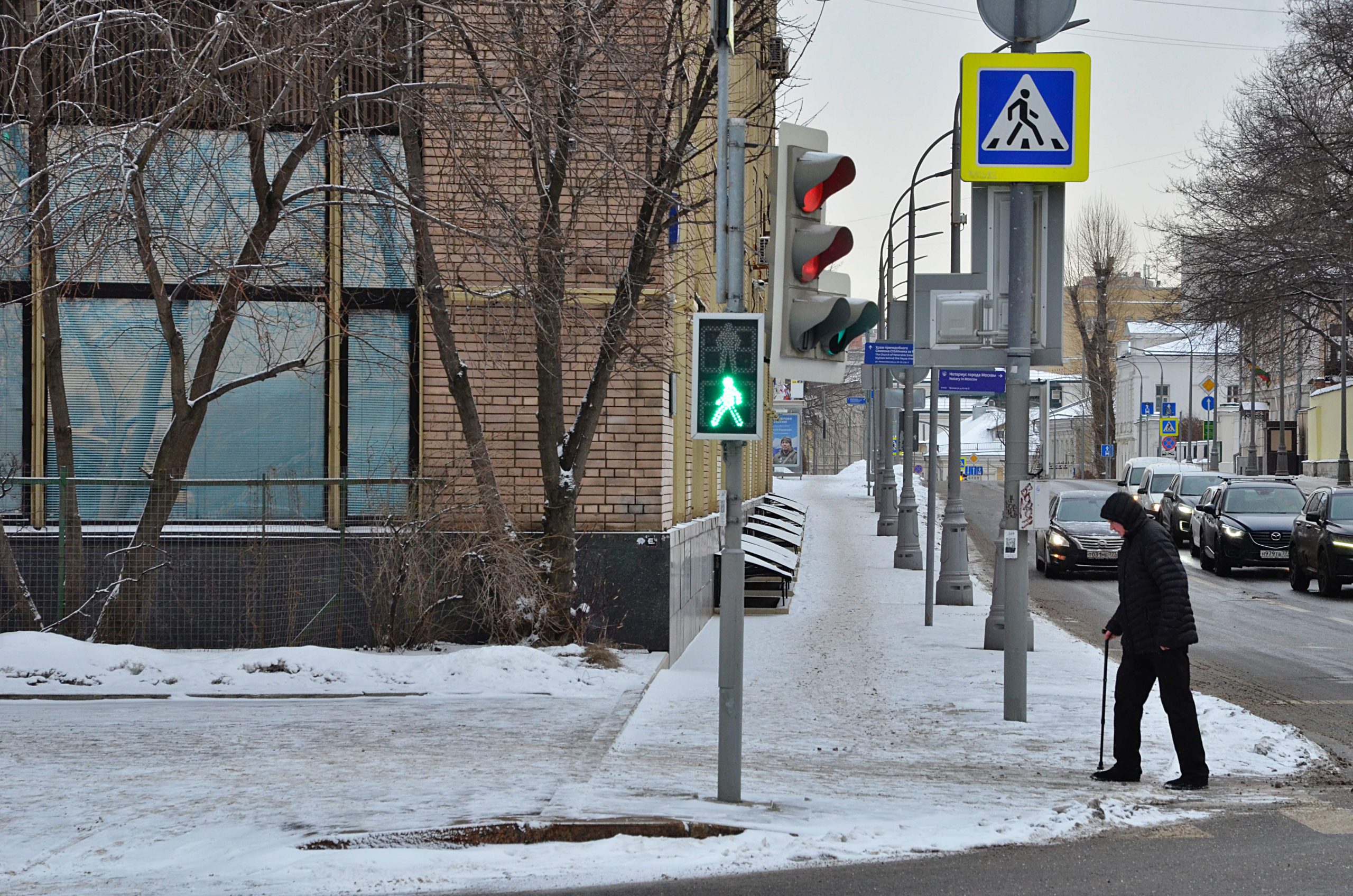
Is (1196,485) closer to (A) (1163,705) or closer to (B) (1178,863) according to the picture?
(A) (1163,705)

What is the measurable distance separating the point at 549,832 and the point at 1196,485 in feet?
100

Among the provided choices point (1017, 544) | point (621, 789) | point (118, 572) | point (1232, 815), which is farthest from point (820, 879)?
point (118, 572)

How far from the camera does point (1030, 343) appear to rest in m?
11.0

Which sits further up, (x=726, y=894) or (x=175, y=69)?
(x=175, y=69)

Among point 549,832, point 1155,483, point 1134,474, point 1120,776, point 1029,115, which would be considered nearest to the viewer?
point 549,832

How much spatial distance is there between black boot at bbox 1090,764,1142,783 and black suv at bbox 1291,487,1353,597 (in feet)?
47.8

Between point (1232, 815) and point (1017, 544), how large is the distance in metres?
3.57

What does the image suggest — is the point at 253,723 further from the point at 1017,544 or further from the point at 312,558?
the point at 1017,544

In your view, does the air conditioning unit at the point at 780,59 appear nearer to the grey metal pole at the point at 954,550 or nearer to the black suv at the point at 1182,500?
the grey metal pole at the point at 954,550

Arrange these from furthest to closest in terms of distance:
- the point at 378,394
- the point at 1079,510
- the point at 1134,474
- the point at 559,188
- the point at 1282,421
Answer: the point at 1282,421, the point at 1134,474, the point at 1079,510, the point at 378,394, the point at 559,188

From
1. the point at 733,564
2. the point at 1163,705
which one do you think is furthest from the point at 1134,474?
the point at 733,564

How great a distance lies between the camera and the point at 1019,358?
10852mm

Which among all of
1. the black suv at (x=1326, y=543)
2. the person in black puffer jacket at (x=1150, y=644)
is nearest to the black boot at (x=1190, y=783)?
the person in black puffer jacket at (x=1150, y=644)

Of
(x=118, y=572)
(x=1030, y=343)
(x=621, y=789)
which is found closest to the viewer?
(x=621, y=789)
